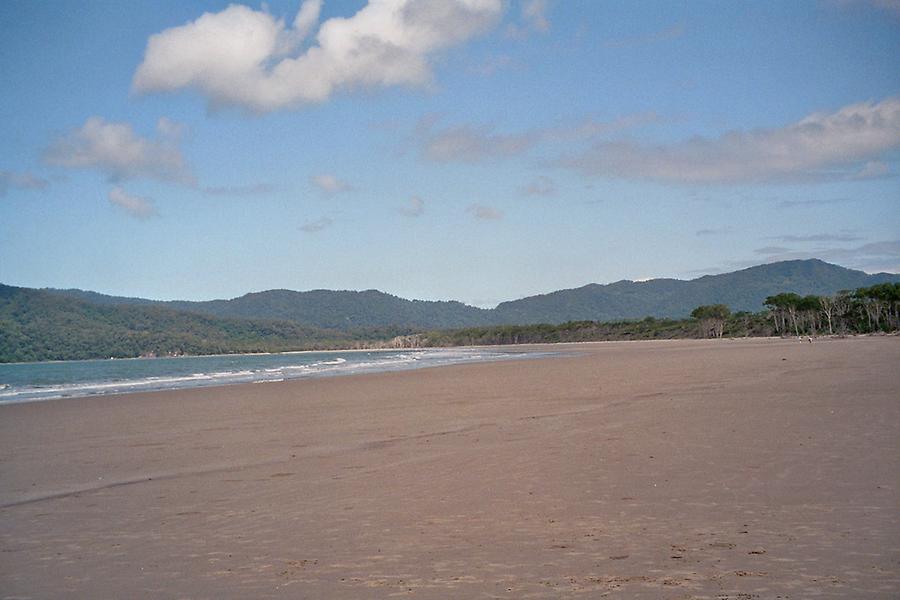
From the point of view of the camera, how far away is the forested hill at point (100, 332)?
12900cm

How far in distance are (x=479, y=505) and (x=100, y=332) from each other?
154771mm

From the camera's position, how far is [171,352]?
151375mm

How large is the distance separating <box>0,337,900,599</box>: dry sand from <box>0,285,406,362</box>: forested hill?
12842 cm

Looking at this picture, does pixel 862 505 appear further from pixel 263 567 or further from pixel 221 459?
pixel 221 459

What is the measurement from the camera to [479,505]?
26.6 feet

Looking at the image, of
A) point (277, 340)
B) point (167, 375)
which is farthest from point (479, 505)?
point (277, 340)

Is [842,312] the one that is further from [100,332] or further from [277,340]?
[277,340]

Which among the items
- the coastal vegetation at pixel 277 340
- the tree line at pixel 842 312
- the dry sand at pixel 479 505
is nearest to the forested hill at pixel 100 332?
the coastal vegetation at pixel 277 340

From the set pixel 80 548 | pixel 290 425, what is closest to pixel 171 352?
pixel 290 425

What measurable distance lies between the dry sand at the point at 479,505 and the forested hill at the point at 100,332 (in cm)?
12842

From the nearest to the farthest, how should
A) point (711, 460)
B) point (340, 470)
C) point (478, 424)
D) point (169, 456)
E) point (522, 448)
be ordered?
point (711, 460)
point (340, 470)
point (522, 448)
point (169, 456)
point (478, 424)

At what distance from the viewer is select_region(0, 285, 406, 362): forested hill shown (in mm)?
129000

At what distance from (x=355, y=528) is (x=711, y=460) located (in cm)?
530

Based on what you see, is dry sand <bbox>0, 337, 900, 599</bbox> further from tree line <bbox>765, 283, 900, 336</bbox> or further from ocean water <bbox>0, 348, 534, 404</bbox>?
tree line <bbox>765, 283, 900, 336</bbox>
